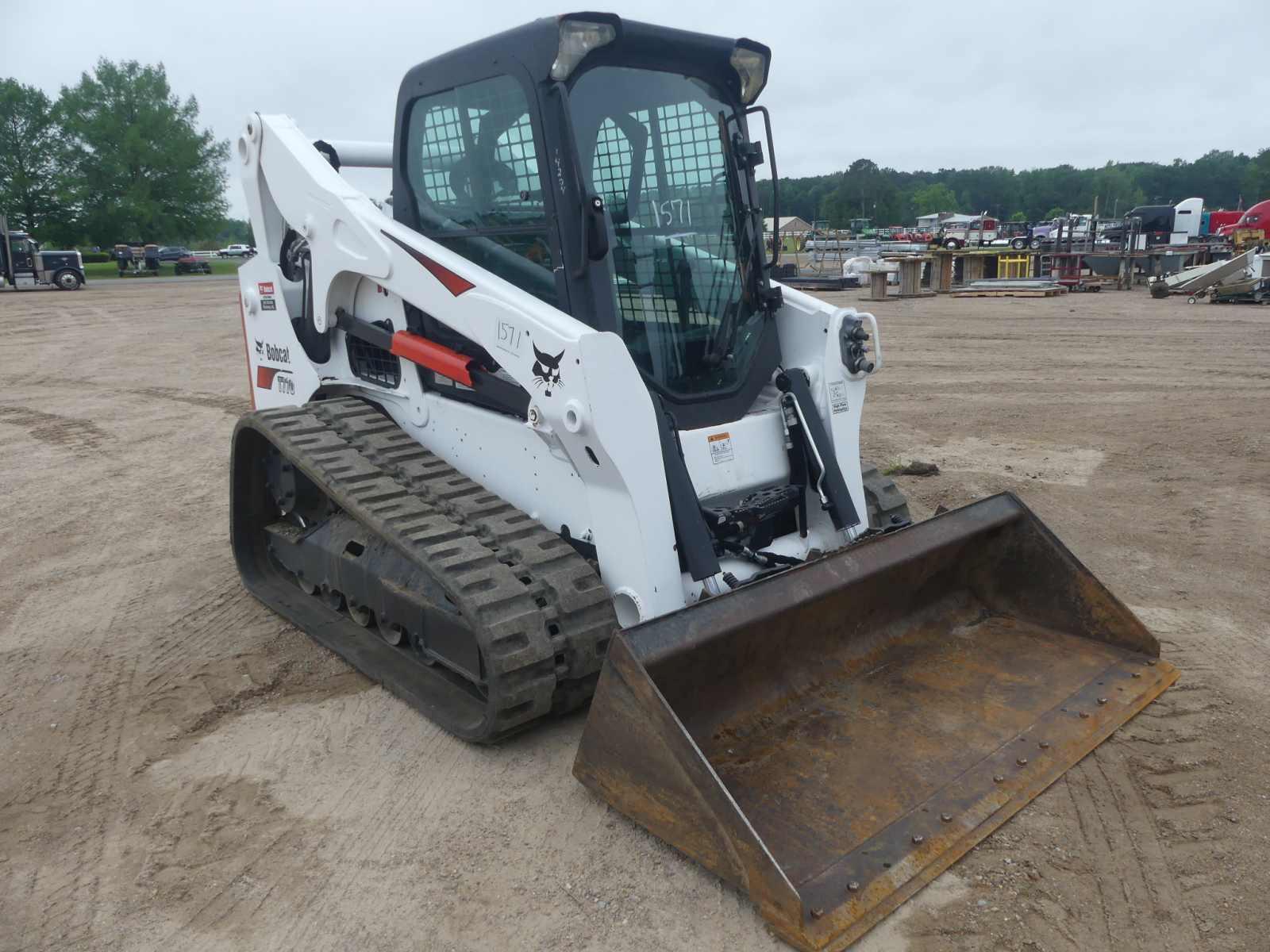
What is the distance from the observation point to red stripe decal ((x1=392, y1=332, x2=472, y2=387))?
4000 mm

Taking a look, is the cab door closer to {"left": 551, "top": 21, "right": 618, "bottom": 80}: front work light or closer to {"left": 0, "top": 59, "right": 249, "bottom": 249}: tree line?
{"left": 0, "top": 59, "right": 249, "bottom": 249}: tree line

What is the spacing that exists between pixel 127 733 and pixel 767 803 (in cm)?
239

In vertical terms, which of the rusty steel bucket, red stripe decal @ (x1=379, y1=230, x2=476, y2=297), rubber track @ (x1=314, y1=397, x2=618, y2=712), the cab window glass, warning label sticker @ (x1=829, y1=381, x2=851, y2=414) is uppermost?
the cab window glass

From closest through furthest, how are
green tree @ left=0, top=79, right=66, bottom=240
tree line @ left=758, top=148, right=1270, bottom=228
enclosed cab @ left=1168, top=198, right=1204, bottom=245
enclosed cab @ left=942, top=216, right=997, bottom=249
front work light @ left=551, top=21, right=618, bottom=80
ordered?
front work light @ left=551, top=21, right=618, bottom=80 < enclosed cab @ left=1168, top=198, right=1204, bottom=245 < enclosed cab @ left=942, top=216, right=997, bottom=249 < green tree @ left=0, top=79, right=66, bottom=240 < tree line @ left=758, top=148, right=1270, bottom=228

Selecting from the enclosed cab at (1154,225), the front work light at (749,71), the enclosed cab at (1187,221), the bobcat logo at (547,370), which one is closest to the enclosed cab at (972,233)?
the enclosed cab at (1154,225)

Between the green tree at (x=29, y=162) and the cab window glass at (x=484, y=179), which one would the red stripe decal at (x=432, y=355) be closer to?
the cab window glass at (x=484, y=179)

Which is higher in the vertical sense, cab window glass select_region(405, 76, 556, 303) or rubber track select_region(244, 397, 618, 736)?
cab window glass select_region(405, 76, 556, 303)

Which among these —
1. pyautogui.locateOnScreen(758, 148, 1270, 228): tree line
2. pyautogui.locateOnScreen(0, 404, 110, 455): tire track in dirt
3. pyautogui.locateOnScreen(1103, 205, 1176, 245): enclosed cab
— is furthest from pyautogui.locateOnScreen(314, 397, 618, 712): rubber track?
pyautogui.locateOnScreen(758, 148, 1270, 228): tree line

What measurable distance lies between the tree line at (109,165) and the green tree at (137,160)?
4 centimetres

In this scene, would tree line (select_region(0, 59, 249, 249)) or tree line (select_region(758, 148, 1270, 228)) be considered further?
tree line (select_region(758, 148, 1270, 228))

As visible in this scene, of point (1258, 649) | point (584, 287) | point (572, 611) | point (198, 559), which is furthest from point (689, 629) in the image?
point (198, 559)

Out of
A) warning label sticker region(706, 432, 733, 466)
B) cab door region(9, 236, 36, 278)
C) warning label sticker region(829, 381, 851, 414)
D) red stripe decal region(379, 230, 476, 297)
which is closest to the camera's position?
red stripe decal region(379, 230, 476, 297)

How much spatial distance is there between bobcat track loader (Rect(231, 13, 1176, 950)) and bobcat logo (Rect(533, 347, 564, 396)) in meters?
0.01

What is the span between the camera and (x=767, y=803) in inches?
117
